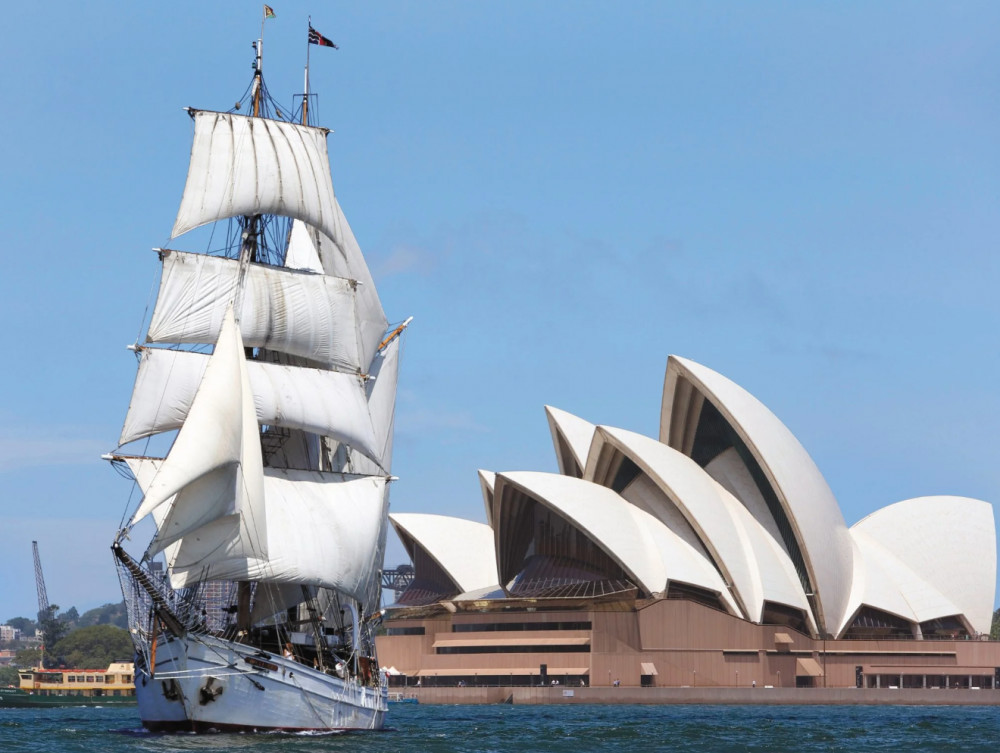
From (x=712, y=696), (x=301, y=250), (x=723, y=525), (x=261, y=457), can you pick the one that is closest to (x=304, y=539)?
(x=261, y=457)

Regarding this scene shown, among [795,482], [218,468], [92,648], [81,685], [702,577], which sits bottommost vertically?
[81,685]

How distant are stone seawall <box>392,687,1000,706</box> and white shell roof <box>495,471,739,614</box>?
6.20m

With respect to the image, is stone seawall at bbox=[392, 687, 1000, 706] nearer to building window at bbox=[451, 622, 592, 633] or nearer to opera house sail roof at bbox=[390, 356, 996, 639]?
building window at bbox=[451, 622, 592, 633]

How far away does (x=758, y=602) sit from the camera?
310 feet

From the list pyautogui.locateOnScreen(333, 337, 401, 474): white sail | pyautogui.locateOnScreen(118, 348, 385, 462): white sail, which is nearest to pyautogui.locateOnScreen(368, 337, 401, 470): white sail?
pyautogui.locateOnScreen(333, 337, 401, 474): white sail

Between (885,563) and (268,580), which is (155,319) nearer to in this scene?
(268,580)

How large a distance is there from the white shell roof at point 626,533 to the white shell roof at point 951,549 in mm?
16678

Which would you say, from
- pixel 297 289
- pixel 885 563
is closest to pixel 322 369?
pixel 297 289

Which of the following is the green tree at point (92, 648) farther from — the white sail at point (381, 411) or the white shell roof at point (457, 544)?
the white sail at point (381, 411)

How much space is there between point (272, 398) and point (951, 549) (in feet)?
205

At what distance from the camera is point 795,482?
96375 millimetres

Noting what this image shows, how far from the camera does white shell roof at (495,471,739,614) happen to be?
9262cm

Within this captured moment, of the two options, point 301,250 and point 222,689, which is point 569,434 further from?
point 222,689

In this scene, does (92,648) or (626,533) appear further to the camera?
(92,648)
